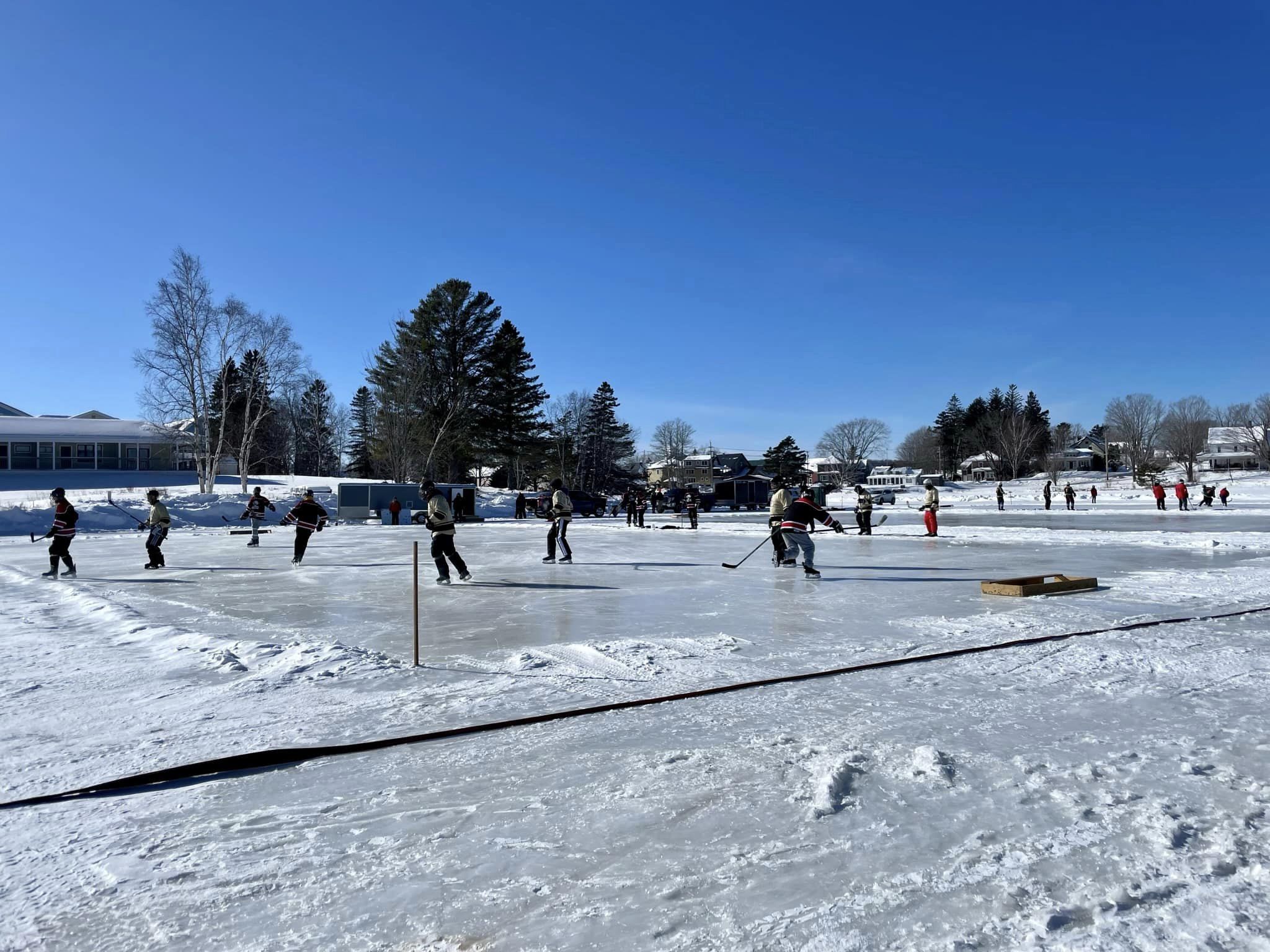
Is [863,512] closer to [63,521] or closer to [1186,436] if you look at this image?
[63,521]

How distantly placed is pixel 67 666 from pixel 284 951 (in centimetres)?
542

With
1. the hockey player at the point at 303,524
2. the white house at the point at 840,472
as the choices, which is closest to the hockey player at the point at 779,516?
the hockey player at the point at 303,524

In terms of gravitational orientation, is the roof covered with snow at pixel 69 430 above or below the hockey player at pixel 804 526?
above

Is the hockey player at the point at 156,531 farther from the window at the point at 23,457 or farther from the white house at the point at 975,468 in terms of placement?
the white house at the point at 975,468

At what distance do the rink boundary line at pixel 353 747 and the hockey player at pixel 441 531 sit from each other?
24.9 feet

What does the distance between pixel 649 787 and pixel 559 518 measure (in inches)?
485

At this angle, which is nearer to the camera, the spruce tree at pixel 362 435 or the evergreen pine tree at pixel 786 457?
the spruce tree at pixel 362 435

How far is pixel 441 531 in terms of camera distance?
487 inches

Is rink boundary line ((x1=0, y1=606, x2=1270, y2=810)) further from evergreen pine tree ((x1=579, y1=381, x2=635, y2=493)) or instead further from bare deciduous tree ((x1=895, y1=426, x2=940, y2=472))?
bare deciduous tree ((x1=895, y1=426, x2=940, y2=472))

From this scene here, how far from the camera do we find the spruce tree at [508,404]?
56.8 m

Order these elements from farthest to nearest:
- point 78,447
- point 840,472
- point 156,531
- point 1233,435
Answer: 1. point 840,472
2. point 1233,435
3. point 78,447
4. point 156,531

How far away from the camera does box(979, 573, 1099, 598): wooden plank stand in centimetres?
989

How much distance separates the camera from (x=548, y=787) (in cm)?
368

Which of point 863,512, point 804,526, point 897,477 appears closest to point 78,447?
point 863,512
